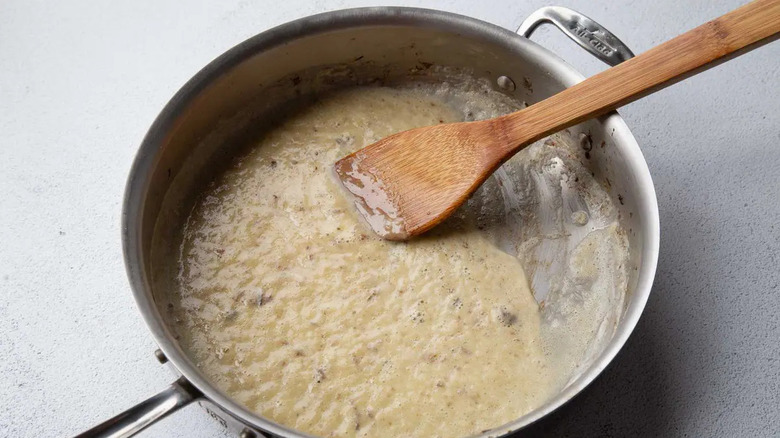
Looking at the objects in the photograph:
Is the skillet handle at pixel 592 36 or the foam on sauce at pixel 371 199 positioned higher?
the skillet handle at pixel 592 36

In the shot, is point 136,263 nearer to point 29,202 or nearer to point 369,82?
point 29,202

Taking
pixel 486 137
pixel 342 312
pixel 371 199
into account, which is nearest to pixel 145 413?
pixel 342 312

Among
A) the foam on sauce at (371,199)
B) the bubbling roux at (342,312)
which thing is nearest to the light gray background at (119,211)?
the bubbling roux at (342,312)

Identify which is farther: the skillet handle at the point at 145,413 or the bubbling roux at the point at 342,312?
the bubbling roux at the point at 342,312

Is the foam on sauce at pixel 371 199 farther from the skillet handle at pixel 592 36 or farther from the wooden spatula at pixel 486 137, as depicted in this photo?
the skillet handle at pixel 592 36

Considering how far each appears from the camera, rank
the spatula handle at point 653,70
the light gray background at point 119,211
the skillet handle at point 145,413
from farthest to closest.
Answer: the light gray background at point 119,211 < the spatula handle at point 653,70 < the skillet handle at point 145,413

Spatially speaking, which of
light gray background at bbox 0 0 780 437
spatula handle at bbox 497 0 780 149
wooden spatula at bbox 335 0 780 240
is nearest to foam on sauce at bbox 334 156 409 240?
wooden spatula at bbox 335 0 780 240

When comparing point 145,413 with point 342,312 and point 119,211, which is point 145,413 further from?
point 119,211

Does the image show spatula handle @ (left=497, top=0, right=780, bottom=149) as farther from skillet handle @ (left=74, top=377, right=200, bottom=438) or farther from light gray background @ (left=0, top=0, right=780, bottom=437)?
skillet handle @ (left=74, top=377, right=200, bottom=438)
